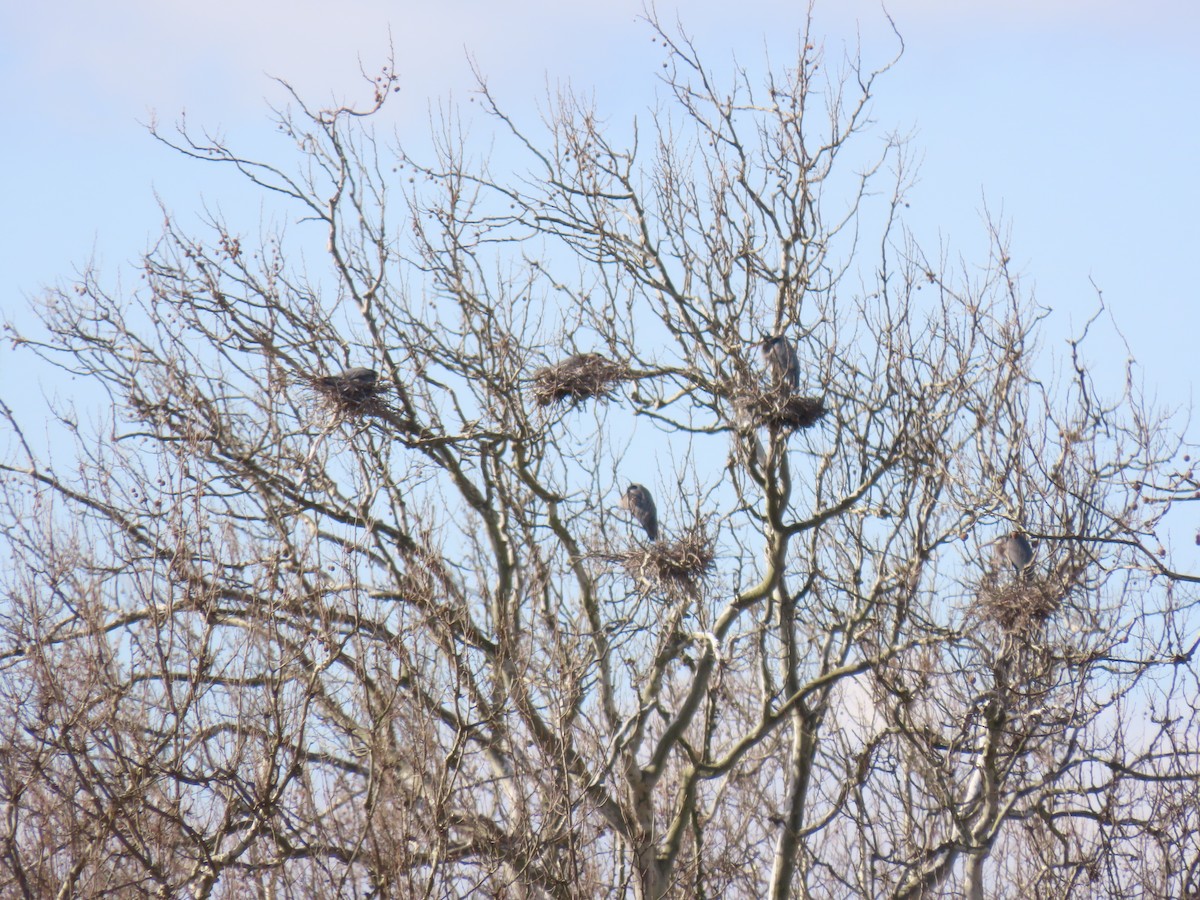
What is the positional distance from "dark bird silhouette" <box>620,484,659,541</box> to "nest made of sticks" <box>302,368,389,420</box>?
1.95 m

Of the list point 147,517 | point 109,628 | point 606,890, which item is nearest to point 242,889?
point 109,628

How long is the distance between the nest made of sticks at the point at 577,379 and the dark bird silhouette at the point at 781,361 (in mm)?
1013

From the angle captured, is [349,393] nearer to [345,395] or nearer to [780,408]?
[345,395]

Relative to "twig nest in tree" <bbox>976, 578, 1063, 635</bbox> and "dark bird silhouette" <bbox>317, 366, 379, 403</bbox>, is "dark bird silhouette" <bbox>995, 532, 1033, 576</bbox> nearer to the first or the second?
"twig nest in tree" <bbox>976, 578, 1063, 635</bbox>

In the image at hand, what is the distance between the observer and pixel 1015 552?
31.1 ft

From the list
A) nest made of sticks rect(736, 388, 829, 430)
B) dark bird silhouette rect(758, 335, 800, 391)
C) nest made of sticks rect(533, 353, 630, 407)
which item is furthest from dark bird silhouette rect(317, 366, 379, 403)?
dark bird silhouette rect(758, 335, 800, 391)

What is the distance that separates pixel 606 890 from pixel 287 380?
4006mm

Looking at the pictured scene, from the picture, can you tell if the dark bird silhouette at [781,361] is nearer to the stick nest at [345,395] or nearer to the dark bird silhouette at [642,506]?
the dark bird silhouette at [642,506]

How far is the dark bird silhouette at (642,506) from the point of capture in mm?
10352

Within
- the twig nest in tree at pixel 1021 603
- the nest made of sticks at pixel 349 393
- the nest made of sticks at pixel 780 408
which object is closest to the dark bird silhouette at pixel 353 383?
the nest made of sticks at pixel 349 393

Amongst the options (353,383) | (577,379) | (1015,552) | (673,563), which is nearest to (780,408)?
(673,563)

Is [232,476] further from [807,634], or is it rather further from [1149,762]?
[1149,762]

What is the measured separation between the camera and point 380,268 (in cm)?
1077

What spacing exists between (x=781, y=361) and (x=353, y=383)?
2.87 m
